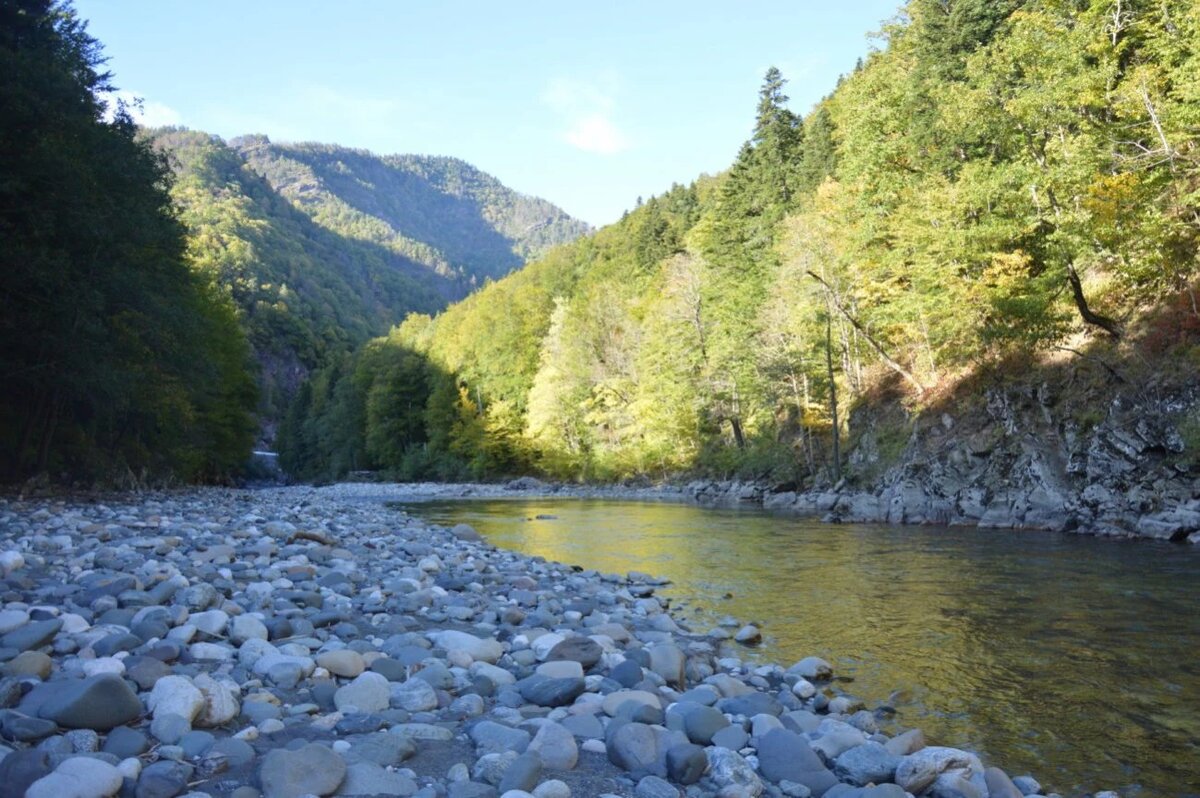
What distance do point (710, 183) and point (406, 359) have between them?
33.0 meters

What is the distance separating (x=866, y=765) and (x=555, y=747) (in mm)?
1567

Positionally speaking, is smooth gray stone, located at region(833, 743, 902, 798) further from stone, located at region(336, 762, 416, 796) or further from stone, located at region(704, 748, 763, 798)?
stone, located at region(336, 762, 416, 796)

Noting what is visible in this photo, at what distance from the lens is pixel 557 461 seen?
48531 millimetres

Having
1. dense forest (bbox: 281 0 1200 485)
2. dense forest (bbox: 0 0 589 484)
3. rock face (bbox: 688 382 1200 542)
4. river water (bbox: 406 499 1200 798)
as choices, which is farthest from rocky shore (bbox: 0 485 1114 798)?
dense forest (bbox: 281 0 1200 485)

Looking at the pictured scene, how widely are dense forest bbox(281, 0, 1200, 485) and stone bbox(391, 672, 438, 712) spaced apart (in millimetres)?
17036

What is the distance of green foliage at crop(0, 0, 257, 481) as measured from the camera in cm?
1394

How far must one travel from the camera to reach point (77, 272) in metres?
14.7

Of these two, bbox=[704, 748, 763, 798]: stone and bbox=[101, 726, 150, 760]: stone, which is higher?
bbox=[101, 726, 150, 760]: stone

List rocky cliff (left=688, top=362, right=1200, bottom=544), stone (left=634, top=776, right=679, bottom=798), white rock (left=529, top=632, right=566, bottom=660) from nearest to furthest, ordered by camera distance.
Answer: stone (left=634, top=776, right=679, bottom=798), white rock (left=529, top=632, right=566, bottom=660), rocky cliff (left=688, top=362, right=1200, bottom=544)

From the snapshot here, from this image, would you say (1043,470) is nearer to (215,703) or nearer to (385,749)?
(385,749)

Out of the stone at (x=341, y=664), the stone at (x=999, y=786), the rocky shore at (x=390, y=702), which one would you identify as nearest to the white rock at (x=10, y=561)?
the rocky shore at (x=390, y=702)

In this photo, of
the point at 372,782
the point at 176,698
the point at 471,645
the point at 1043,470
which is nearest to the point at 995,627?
the point at 471,645

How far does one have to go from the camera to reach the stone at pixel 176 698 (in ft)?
11.5

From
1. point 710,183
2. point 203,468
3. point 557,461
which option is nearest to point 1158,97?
point 557,461
